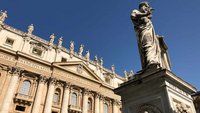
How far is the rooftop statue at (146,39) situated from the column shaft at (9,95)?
20.4m

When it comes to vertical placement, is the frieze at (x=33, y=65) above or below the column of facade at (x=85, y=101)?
above

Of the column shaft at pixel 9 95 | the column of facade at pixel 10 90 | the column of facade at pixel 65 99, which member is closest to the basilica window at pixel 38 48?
the column of facade at pixel 10 90

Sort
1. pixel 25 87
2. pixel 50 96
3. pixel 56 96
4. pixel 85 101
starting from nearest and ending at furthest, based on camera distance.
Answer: pixel 25 87
pixel 50 96
pixel 56 96
pixel 85 101

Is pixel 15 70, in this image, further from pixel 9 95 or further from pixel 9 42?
pixel 9 42

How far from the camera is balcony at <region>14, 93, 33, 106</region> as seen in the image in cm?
2149

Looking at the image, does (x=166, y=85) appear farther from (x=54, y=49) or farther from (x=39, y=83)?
(x=54, y=49)

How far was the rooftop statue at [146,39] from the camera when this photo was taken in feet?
15.3

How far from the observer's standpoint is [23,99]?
21.8m

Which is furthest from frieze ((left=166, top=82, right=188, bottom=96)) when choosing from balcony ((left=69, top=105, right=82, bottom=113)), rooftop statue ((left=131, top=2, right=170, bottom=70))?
balcony ((left=69, top=105, right=82, bottom=113))

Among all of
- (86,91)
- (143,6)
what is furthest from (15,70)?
(143,6)

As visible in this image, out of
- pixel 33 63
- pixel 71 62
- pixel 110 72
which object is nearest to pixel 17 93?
pixel 33 63

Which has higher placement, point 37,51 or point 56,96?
point 37,51

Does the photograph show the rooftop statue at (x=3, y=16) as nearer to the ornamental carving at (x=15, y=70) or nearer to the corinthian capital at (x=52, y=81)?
the ornamental carving at (x=15, y=70)

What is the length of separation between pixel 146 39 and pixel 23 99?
69.7 feet
